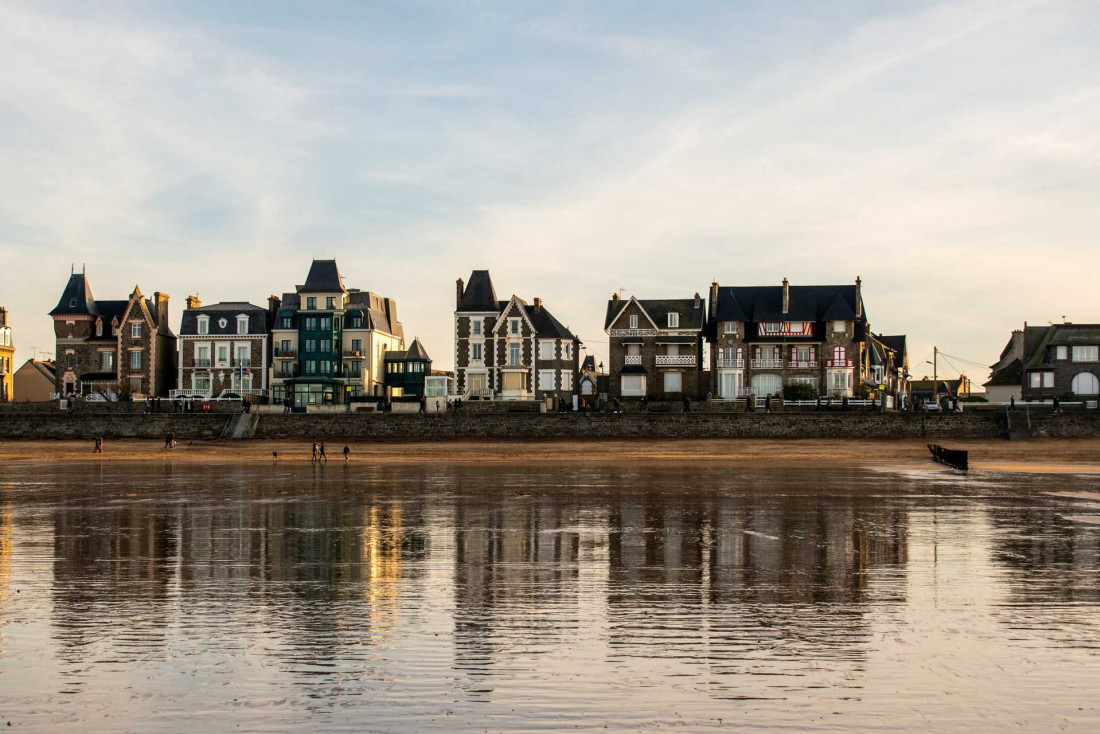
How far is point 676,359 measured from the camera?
7269 centimetres

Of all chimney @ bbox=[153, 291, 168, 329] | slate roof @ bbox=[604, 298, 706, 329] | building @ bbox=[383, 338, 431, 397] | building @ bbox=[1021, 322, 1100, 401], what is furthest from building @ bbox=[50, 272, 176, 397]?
building @ bbox=[1021, 322, 1100, 401]

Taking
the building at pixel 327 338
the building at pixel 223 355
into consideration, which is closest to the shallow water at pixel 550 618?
the building at pixel 327 338

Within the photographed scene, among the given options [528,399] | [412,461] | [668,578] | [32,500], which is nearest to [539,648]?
[668,578]

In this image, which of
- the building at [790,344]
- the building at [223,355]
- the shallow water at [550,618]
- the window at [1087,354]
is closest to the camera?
the shallow water at [550,618]

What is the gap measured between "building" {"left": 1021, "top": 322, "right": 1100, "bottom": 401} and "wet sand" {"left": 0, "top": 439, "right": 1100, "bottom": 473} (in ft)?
58.3

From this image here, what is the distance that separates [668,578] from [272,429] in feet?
170

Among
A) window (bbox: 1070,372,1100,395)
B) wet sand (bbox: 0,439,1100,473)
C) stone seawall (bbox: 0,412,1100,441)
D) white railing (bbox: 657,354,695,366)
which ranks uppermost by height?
white railing (bbox: 657,354,695,366)

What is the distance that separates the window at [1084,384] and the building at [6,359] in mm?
108038

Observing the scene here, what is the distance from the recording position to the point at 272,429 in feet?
205

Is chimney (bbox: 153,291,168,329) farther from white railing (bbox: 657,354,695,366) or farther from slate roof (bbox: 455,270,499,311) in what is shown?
white railing (bbox: 657,354,695,366)

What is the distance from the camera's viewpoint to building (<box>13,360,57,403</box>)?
101688 millimetres

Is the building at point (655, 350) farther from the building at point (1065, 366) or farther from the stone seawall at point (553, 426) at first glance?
the building at point (1065, 366)

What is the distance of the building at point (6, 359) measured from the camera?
103875mm

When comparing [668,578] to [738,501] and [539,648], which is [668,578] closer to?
[539,648]
